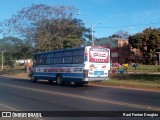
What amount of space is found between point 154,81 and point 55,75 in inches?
307

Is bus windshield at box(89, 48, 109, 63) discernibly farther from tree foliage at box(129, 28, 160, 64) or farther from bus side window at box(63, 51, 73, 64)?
tree foliage at box(129, 28, 160, 64)

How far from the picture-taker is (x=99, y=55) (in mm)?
24875

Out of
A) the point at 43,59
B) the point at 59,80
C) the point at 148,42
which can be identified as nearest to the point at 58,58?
the point at 59,80

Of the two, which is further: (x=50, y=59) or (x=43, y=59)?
(x=43, y=59)

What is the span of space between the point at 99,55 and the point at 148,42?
4913 centimetres

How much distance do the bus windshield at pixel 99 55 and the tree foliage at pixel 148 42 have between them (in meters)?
47.0

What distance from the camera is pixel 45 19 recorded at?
50.8 m

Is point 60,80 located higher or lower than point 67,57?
lower

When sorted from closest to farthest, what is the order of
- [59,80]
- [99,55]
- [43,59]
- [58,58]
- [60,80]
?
[99,55] < [60,80] < [59,80] < [58,58] < [43,59]

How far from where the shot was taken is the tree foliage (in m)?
70.7

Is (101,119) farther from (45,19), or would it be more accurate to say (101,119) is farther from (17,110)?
(45,19)

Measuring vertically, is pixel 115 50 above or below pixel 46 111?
above

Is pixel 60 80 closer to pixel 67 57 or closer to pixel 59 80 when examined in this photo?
pixel 59 80

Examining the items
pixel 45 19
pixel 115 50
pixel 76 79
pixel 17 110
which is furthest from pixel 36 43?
pixel 17 110
